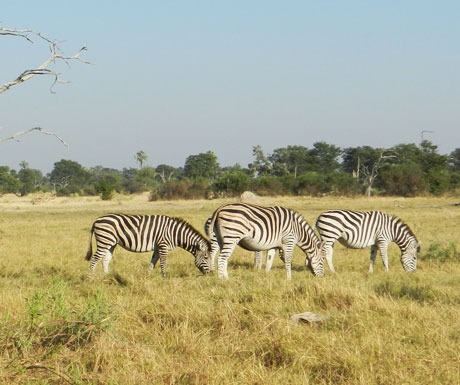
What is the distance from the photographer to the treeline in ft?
179

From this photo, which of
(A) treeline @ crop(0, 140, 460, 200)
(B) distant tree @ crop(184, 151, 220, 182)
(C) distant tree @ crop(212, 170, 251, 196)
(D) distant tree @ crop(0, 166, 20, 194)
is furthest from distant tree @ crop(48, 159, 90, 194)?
(C) distant tree @ crop(212, 170, 251, 196)

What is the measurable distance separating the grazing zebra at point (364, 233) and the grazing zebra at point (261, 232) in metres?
1.02

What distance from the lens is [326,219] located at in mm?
12688

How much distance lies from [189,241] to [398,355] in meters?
6.38

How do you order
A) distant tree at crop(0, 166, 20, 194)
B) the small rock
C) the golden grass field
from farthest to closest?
distant tree at crop(0, 166, 20, 194), the small rock, the golden grass field

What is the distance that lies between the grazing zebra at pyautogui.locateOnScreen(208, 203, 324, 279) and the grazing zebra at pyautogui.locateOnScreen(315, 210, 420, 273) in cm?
102

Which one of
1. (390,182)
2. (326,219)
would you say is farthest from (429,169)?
(326,219)

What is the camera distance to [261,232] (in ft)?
35.9

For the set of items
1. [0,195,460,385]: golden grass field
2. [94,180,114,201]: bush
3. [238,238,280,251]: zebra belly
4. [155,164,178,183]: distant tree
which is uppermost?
[155,164,178,183]: distant tree

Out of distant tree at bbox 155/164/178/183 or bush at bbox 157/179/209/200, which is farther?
distant tree at bbox 155/164/178/183

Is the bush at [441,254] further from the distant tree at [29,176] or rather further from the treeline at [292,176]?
the distant tree at [29,176]

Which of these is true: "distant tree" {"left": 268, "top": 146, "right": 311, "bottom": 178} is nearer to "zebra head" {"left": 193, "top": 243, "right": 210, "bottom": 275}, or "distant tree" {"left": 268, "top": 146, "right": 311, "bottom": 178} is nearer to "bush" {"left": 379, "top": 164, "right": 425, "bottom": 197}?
"bush" {"left": 379, "top": 164, "right": 425, "bottom": 197}

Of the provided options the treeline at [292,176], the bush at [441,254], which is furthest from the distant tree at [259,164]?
the bush at [441,254]

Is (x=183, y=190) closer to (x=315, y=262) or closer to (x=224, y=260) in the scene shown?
(x=315, y=262)
